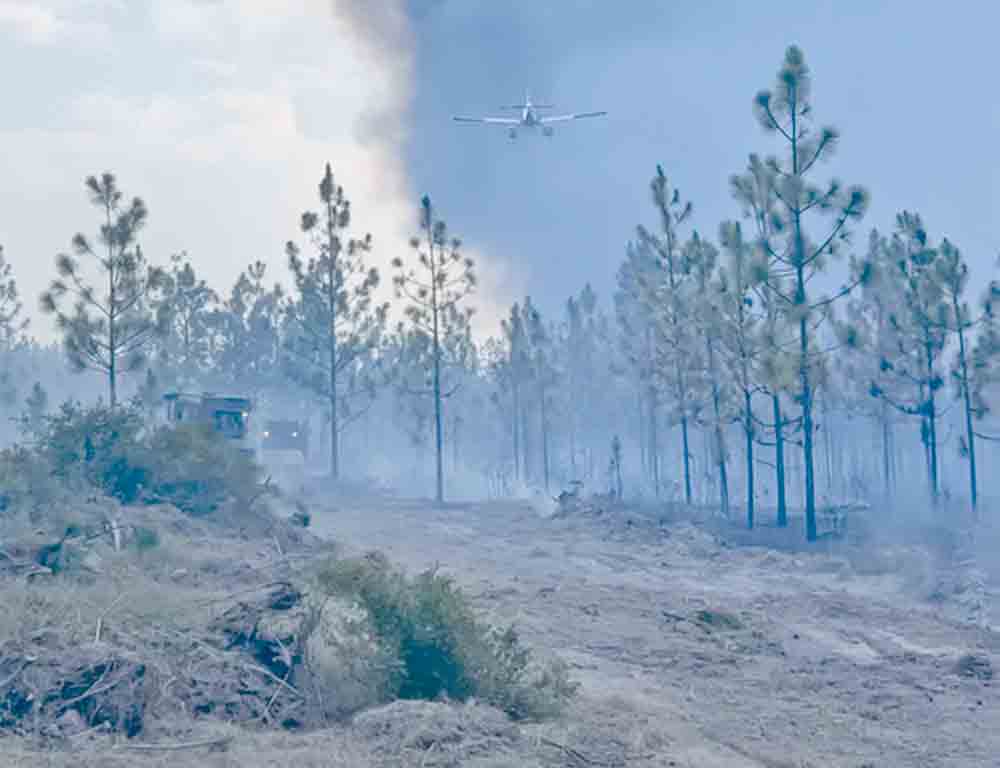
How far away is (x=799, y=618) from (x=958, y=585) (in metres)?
5.17

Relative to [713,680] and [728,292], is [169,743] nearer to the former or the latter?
[713,680]

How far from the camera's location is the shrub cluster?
2289 centimetres

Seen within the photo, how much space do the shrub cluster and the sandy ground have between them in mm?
4018

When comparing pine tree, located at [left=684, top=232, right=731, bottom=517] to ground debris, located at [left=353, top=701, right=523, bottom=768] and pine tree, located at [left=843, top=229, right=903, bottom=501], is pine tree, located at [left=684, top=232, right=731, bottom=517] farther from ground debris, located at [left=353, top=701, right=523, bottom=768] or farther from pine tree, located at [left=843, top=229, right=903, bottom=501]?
ground debris, located at [left=353, top=701, right=523, bottom=768]

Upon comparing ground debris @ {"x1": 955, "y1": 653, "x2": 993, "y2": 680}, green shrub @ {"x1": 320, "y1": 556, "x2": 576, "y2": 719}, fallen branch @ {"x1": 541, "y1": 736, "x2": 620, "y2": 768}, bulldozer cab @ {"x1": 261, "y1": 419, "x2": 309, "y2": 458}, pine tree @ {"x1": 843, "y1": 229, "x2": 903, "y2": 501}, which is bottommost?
ground debris @ {"x1": 955, "y1": 653, "x2": 993, "y2": 680}

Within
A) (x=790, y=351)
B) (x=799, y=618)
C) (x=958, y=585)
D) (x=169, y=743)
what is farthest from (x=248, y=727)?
(x=790, y=351)

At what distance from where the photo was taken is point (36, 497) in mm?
19953

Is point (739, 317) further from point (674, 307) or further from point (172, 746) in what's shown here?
point (172, 746)

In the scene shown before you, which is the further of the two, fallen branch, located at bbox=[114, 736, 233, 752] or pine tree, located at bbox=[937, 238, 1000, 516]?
pine tree, located at bbox=[937, 238, 1000, 516]

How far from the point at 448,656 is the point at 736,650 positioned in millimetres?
6052

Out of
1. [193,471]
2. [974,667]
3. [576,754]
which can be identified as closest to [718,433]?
[193,471]

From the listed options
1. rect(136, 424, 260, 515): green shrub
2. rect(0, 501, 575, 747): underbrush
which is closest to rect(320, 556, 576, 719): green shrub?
rect(0, 501, 575, 747): underbrush

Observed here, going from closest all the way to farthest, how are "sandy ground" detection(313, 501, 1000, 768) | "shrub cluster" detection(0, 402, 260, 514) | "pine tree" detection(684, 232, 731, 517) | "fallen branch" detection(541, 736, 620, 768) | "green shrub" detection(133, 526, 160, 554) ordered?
"fallen branch" detection(541, 736, 620, 768)
"sandy ground" detection(313, 501, 1000, 768)
"green shrub" detection(133, 526, 160, 554)
"shrub cluster" detection(0, 402, 260, 514)
"pine tree" detection(684, 232, 731, 517)

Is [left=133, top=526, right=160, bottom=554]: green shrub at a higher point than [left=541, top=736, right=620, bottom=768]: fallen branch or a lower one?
higher
